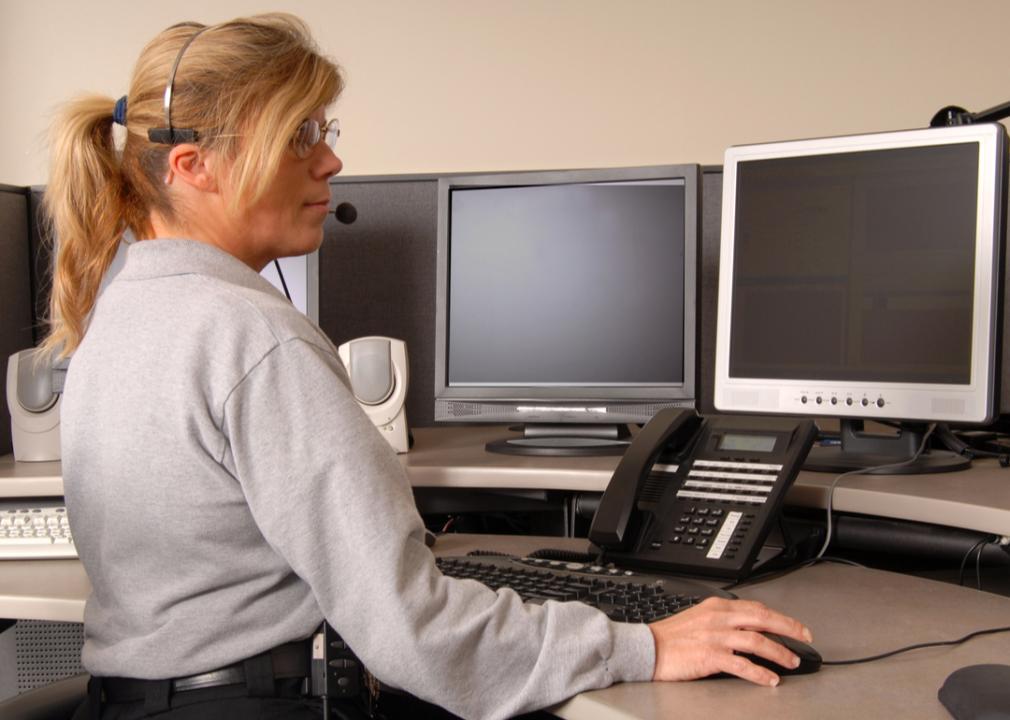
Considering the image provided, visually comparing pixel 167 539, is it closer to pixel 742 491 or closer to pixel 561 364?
pixel 742 491

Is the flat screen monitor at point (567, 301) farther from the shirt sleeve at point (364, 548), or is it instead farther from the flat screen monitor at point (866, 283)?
the shirt sleeve at point (364, 548)

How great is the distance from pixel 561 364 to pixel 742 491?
1.79 feet

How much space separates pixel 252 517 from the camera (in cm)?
90

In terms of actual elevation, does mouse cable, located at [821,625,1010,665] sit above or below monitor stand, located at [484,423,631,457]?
below

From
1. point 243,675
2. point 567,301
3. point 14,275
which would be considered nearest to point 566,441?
point 567,301

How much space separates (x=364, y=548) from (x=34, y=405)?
44.6 inches

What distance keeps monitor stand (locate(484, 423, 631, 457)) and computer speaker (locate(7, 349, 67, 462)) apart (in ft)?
2.23

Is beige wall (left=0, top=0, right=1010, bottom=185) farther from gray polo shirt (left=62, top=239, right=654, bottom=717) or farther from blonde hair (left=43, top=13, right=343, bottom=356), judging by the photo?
gray polo shirt (left=62, top=239, right=654, bottom=717)

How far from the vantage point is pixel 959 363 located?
4.59 ft

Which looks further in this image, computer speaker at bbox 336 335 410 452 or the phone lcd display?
computer speaker at bbox 336 335 410 452

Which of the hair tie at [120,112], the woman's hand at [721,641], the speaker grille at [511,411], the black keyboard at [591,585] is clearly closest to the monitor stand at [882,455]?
the speaker grille at [511,411]

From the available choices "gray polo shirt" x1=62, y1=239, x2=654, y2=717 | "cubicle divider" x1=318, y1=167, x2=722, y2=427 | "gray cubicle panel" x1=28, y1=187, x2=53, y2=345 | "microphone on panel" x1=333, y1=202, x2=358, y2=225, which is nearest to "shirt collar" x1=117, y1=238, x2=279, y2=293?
"gray polo shirt" x1=62, y1=239, x2=654, y2=717

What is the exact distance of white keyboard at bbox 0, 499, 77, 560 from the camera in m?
1.42

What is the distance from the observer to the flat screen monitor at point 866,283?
1398 millimetres
